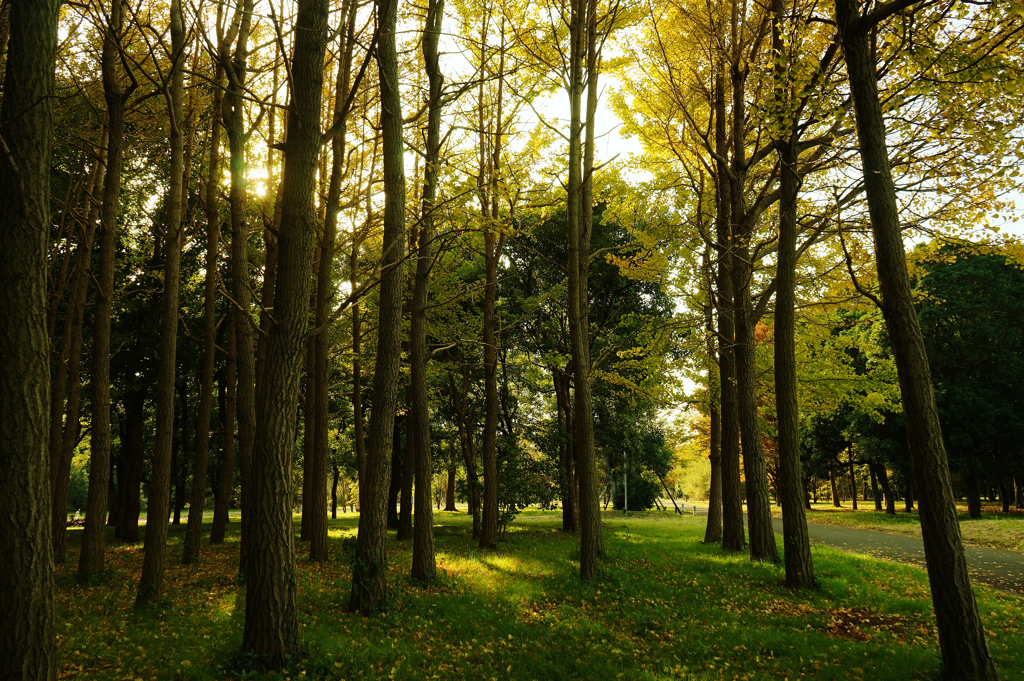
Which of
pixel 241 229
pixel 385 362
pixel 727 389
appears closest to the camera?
pixel 385 362

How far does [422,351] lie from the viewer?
982 centimetres

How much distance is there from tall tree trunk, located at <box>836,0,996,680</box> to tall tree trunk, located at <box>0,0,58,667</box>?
658cm

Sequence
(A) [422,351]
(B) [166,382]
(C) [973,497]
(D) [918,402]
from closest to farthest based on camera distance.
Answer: (D) [918,402] < (B) [166,382] < (A) [422,351] < (C) [973,497]

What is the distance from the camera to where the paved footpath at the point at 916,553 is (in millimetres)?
10938

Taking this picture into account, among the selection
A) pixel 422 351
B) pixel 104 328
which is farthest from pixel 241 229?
pixel 422 351

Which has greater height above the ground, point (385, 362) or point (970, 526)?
point (385, 362)

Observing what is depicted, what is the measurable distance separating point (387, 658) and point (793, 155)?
29.7 feet

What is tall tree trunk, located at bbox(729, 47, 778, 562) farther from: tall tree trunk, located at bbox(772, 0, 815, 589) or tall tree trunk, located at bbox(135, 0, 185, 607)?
tall tree trunk, located at bbox(135, 0, 185, 607)

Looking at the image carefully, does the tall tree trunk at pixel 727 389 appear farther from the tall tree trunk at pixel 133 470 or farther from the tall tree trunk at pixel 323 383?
the tall tree trunk at pixel 133 470

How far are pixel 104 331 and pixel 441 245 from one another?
204 inches

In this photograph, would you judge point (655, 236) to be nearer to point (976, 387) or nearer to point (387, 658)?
point (387, 658)

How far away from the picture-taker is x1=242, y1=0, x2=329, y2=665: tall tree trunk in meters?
5.02

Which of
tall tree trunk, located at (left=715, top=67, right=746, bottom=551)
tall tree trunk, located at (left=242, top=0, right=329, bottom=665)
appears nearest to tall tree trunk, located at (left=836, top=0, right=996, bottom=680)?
tall tree trunk, located at (left=242, top=0, right=329, bottom=665)

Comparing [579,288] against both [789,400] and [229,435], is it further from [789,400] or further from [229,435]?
[229,435]
